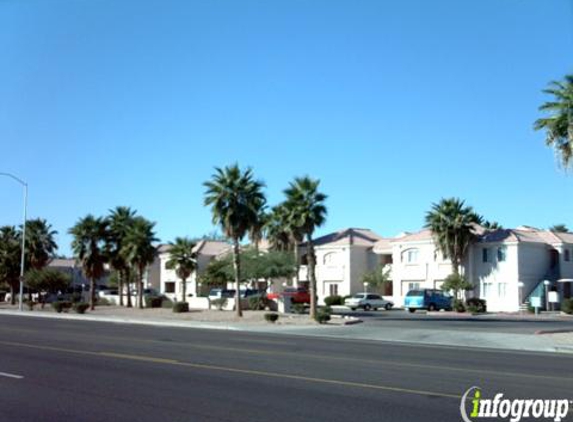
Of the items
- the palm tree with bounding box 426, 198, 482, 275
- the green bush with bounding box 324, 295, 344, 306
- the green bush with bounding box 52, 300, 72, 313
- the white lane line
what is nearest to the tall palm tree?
the green bush with bounding box 52, 300, 72, 313

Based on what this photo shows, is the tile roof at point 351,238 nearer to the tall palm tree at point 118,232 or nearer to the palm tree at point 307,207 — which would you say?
the tall palm tree at point 118,232

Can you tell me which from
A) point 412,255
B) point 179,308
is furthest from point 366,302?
point 179,308

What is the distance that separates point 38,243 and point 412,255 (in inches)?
1567

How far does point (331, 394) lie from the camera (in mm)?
12055

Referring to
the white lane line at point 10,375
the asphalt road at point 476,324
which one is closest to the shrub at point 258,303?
the asphalt road at point 476,324

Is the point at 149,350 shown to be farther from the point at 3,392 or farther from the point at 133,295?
the point at 133,295

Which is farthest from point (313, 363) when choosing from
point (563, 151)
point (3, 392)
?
point (563, 151)

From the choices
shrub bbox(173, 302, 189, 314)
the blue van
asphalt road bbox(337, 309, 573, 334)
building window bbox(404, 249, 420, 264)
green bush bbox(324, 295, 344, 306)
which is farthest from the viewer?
green bush bbox(324, 295, 344, 306)

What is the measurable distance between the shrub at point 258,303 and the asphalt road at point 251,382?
113 ft

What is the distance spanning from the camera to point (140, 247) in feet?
202

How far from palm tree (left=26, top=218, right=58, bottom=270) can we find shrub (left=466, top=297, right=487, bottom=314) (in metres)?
45.2

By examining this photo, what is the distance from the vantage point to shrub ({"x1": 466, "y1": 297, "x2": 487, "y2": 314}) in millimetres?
56331

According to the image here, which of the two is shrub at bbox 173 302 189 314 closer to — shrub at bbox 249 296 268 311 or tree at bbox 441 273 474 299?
shrub at bbox 249 296 268 311

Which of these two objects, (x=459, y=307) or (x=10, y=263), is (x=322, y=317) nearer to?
(x=459, y=307)
